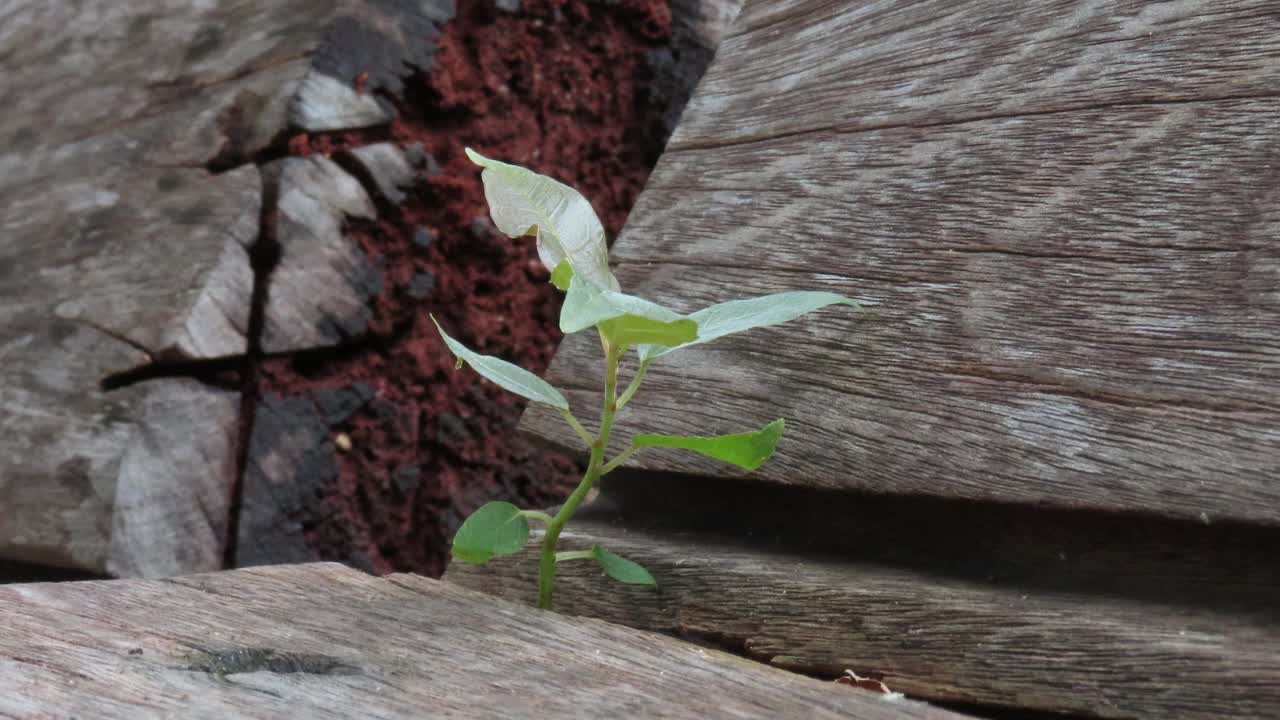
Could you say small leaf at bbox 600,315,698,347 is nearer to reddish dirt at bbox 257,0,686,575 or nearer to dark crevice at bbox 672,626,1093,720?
dark crevice at bbox 672,626,1093,720

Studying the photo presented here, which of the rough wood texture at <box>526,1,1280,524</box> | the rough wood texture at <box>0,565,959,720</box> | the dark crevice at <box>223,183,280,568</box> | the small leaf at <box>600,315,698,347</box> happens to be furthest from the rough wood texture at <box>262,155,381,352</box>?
the small leaf at <box>600,315,698,347</box>

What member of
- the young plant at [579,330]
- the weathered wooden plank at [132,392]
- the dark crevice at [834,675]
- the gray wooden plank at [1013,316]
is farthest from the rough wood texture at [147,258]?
the dark crevice at [834,675]

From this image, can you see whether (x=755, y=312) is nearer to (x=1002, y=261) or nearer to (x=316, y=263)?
(x=1002, y=261)

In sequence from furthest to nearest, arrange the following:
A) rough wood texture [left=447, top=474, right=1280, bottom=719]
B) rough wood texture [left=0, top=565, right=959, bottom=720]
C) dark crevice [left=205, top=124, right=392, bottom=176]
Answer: dark crevice [left=205, top=124, right=392, bottom=176], rough wood texture [left=447, top=474, right=1280, bottom=719], rough wood texture [left=0, top=565, right=959, bottom=720]

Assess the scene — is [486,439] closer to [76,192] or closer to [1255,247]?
[76,192]

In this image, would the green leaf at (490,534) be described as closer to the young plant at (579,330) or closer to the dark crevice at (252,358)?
the young plant at (579,330)

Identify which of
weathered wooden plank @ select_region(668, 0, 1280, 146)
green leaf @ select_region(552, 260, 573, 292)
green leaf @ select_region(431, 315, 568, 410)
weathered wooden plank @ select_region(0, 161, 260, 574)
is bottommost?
weathered wooden plank @ select_region(0, 161, 260, 574)

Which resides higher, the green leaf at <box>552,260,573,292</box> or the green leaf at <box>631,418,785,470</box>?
the green leaf at <box>552,260,573,292</box>

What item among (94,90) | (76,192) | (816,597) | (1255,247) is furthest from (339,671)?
(94,90)
